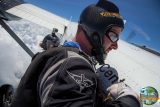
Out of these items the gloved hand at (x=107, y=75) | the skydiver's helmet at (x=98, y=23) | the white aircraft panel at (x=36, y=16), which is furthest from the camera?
the white aircraft panel at (x=36, y=16)

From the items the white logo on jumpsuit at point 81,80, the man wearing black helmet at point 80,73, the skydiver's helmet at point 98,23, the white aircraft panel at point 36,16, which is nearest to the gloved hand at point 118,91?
the man wearing black helmet at point 80,73

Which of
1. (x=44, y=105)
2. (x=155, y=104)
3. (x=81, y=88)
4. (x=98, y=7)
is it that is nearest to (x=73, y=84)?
(x=81, y=88)

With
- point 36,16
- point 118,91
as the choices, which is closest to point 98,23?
point 118,91

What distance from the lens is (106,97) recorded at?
232 cm

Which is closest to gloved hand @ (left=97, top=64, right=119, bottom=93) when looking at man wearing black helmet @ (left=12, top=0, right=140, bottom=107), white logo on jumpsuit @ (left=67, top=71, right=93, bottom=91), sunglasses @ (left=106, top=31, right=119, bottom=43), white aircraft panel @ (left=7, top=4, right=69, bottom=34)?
man wearing black helmet @ (left=12, top=0, right=140, bottom=107)

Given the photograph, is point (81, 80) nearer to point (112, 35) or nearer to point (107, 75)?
point (112, 35)

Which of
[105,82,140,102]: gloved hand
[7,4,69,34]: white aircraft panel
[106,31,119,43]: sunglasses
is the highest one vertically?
[7,4,69,34]: white aircraft panel

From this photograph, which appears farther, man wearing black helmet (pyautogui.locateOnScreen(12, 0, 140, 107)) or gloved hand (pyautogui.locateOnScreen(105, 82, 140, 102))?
gloved hand (pyautogui.locateOnScreen(105, 82, 140, 102))

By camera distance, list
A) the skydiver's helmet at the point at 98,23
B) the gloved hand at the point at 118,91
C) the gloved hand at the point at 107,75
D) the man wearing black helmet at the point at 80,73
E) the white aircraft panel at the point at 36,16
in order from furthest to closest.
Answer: the white aircraft panel at the point at 36,16, the gloved hand at the point at 107,75, the skydiver's helmet at the point at 98,23, the gloved hand at the point at 118,91, the man wearing black helmet at the point at 80,73

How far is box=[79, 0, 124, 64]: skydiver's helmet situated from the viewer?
2.31m

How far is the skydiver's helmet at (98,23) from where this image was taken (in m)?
2.31

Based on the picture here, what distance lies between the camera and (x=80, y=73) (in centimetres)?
172

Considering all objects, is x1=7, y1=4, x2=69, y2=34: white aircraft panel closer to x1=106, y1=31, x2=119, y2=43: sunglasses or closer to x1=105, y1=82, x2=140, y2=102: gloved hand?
x1=106, y1=31, x2=119, y2=43: sunglasses

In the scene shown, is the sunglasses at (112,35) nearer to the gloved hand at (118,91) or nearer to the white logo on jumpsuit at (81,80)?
the gloved hand at (118,91)
